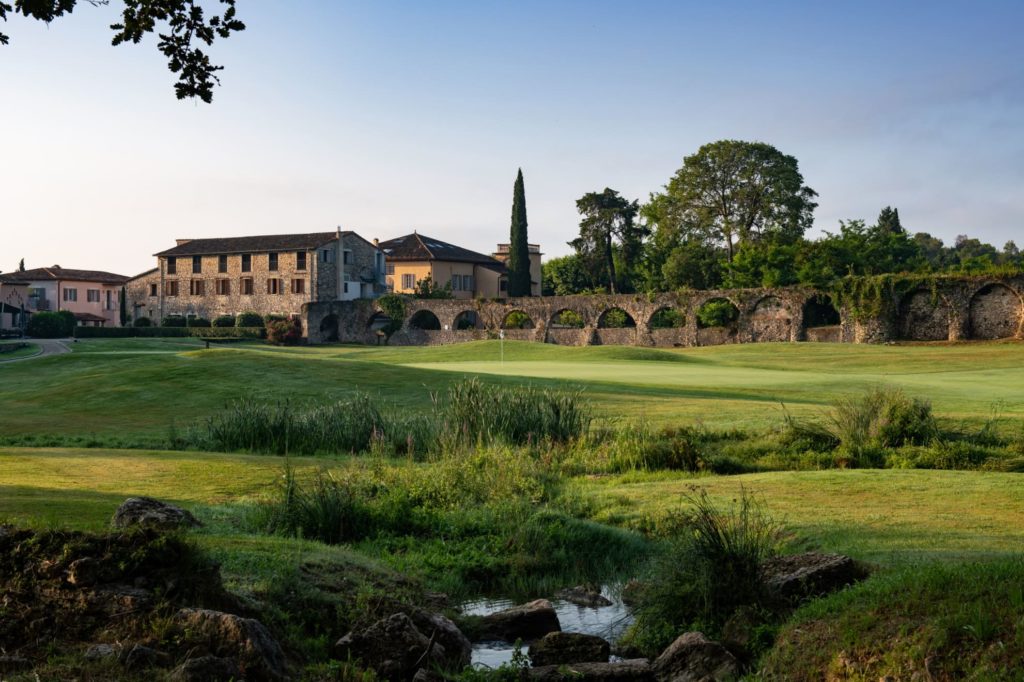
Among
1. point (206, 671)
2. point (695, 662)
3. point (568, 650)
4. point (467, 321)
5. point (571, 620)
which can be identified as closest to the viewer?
point (206, 671)

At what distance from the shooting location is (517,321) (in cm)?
7169

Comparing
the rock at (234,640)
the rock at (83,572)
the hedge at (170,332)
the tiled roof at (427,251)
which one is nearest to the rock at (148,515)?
the rock at (83,572)

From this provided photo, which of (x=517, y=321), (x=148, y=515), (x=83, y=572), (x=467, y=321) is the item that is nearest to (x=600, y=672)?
(x=83, y=572)

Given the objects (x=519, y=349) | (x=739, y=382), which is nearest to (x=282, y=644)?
(x=739, y=382)

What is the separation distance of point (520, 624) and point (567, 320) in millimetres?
67203

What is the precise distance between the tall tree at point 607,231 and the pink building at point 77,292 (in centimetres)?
4025

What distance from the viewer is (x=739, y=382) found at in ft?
92.5

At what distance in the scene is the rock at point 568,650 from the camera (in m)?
7.68

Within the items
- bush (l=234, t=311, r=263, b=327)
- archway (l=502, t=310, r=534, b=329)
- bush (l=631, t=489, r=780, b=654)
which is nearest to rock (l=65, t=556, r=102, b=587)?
bush (l=631, t=489, r=780, b=654)

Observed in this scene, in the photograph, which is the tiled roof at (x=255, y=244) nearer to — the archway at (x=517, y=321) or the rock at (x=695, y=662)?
the archway at (x=517, y=321)

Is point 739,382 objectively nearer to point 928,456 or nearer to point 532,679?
point 928,456

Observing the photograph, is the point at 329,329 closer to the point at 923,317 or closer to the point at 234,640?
the point at 923,317

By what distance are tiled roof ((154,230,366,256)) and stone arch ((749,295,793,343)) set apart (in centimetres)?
3389

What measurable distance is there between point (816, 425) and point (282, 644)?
11.8 meters
